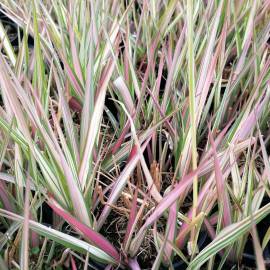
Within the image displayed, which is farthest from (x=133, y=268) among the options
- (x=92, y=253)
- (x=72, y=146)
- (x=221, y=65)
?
(x=221, y=65)

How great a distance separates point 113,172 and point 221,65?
290 mm

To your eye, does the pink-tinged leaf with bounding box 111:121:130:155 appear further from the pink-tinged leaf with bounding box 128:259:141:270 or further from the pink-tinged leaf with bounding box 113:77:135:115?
the pink-tinged leaf with bounding box 128:259:141:270

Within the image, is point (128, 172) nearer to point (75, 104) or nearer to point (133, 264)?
point (133, 264)

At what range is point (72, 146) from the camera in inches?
24.1

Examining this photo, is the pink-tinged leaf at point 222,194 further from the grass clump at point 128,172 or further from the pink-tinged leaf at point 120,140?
the pink-tinged leaf at point 120,140

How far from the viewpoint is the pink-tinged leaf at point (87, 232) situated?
20.3 inches

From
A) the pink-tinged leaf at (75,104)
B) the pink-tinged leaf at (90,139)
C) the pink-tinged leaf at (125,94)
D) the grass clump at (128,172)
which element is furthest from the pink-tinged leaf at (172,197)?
the pink-tinged leaf at (75,104)

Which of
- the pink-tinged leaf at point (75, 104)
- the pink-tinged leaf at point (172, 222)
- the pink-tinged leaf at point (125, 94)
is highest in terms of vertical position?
the pink-tinged leaf at point (125, 94)

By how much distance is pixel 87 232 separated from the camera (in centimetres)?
54

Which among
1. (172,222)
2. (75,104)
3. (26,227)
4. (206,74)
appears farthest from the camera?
(75,104)

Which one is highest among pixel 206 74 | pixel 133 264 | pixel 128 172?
pixel 206 74

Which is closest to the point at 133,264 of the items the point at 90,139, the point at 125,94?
the point at 90,139

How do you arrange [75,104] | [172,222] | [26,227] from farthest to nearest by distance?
[75,104] → [172,222] → [26,227]

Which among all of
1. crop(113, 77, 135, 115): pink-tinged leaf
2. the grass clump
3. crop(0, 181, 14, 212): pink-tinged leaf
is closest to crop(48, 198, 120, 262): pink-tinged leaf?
the grass clump
